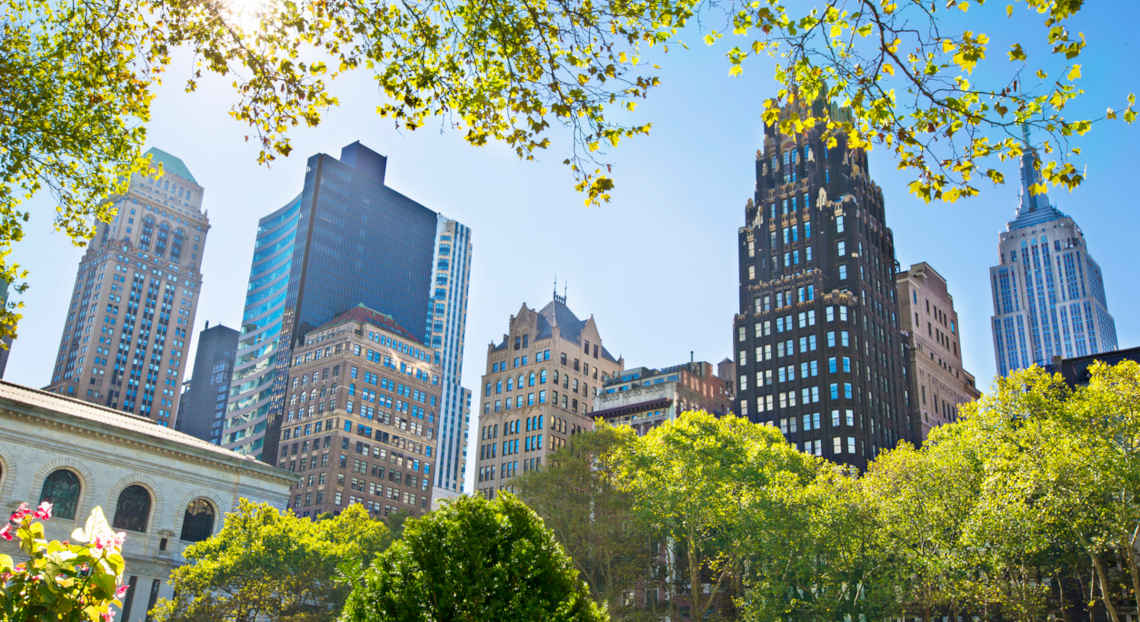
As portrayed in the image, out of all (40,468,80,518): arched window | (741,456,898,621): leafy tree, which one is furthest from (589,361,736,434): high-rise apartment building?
(40,468,80,518): arched window

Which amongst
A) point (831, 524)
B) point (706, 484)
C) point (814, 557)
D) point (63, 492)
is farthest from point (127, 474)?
point (831, 524)

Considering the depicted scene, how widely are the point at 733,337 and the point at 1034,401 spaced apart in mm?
68313

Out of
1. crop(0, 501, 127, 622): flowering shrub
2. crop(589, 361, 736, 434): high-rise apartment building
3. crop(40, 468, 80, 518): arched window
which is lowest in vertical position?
crop(0, 501, 127, 622): flowering shrub

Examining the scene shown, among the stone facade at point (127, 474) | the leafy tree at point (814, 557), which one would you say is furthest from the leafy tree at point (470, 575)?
the stone facade at point (127, 474)

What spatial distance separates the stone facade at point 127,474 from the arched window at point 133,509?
0.08 m

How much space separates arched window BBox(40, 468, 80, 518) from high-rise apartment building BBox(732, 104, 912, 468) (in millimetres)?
75405

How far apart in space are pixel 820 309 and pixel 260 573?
77552 millimetres

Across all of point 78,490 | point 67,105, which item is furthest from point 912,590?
point 78,490

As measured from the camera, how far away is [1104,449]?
42.2 m

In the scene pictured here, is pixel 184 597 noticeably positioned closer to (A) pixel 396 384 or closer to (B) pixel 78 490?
(B) pixel 78 490

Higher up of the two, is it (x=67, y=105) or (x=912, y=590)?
(x=67, y=105)

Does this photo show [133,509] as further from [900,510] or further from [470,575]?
[470,575]

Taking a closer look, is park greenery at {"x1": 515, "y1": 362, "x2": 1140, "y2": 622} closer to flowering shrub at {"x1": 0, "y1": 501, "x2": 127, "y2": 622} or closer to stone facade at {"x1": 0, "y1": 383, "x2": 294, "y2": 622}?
stone facade at {"x1": 0, "y1": 383, "x2": 294, "y2": 622}

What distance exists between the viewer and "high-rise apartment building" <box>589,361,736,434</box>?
4742 inches
